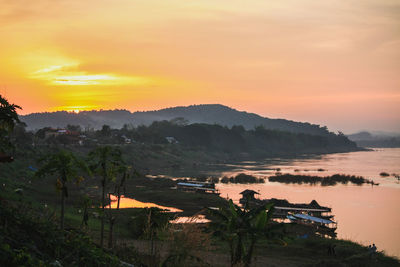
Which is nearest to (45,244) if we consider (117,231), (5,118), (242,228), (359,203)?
(5,118)

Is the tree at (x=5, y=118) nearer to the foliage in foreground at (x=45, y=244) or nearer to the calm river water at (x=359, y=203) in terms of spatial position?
the foliage in foreground at (x=45, y=244)

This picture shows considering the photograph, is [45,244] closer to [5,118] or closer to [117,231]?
[5,118]

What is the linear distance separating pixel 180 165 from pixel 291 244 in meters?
97.7

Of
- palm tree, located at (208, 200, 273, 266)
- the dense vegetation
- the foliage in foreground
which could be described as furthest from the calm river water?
the foliage in foreground

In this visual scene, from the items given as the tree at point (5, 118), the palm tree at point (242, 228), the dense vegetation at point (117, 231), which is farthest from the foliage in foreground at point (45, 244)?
the palm tree at point (242, 228)

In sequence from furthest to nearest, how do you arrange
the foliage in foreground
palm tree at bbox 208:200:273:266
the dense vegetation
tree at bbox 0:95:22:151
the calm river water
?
1. the calm river water
2. palm tree at bbox 208:200:273:266
3. tree at bbox 0:95:22:151
4. the dense vegetation
5. the foliage in foreground

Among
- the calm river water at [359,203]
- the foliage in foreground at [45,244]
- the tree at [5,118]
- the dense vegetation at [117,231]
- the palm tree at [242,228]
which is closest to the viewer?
the foliage in foreground at [45,244]

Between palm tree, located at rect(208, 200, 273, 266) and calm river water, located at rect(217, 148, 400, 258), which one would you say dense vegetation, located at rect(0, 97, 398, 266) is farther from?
calm river water, located at rect(217, 148, 400, 258)

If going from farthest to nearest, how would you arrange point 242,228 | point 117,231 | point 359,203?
point 359,203 → point 117,231 → point 242,228

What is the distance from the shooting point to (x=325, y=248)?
115 ft

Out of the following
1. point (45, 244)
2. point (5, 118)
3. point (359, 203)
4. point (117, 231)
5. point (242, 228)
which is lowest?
point (359, 203)

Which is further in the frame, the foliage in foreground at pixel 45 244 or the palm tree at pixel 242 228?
the palm tree at pixel 242 228

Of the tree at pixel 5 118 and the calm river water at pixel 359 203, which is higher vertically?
the tree at pixel 5 118

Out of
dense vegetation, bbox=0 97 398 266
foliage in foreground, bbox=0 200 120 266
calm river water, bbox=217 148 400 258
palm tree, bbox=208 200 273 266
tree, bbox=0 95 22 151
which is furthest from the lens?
calm river water, bbox=217 148 400 258
